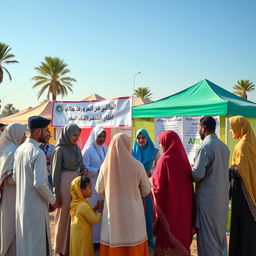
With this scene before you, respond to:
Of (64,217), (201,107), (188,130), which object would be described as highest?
(201,107)

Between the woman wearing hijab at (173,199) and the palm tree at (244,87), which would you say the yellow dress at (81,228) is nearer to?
the woman wearing hijab at (173,199)

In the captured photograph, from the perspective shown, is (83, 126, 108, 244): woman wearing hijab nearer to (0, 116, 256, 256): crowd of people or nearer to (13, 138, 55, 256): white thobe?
(0, 116, 256, 256): crowd of people

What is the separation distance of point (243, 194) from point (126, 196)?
1.46 m

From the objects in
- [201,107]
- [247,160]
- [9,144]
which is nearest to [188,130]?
[201,107]

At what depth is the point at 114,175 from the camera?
9.18 ft

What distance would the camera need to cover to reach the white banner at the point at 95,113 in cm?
713

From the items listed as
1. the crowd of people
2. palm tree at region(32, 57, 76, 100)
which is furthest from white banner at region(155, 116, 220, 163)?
palm tree at region(32, 57, 76, 100)

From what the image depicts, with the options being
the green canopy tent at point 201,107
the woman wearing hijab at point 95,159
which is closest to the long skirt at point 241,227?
the woman wearing hijab at point 95,159

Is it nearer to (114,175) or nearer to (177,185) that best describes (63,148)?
(114,175)

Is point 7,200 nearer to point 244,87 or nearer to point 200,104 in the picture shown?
point 200,104

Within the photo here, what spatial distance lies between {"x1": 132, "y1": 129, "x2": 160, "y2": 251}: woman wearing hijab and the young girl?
115cm

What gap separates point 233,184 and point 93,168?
5.73 feet

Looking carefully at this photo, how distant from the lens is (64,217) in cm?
365

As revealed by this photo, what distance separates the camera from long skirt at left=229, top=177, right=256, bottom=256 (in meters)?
3.41
